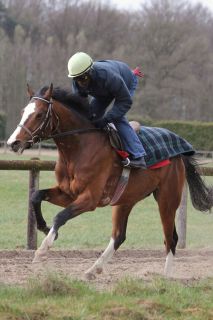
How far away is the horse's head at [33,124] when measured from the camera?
5887mm

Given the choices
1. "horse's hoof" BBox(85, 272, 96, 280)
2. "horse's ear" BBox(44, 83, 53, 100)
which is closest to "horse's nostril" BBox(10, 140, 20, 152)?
"horse's ear" BBox(44, 83, 53, 100)

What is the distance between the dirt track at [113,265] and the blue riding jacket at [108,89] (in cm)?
171

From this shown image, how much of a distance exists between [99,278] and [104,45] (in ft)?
189

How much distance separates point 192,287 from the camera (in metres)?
5.82

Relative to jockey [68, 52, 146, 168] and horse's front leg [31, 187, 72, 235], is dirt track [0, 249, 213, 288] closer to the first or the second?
horse's front leg [31, 187, 72, 235]

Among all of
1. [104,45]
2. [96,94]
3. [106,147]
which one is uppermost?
[96,94]

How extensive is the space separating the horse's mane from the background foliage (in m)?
35.7

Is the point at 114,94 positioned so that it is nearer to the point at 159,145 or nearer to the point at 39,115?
the point at 39,115

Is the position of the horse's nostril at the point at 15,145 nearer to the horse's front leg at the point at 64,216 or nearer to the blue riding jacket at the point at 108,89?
the horse's front leg at the point at 64,216

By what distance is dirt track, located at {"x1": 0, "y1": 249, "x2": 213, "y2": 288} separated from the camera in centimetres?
653

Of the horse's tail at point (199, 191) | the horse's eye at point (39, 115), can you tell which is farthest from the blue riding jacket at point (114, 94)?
the horse's tail at point (199, 191)

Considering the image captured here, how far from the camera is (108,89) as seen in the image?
651 centimetres

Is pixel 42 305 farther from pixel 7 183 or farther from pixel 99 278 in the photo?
pixel 7 183

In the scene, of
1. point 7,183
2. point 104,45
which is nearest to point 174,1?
point 104,45
